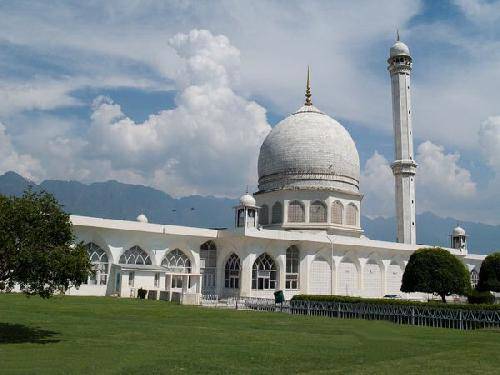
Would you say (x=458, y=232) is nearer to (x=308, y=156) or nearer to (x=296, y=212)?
(x=308, y=156)

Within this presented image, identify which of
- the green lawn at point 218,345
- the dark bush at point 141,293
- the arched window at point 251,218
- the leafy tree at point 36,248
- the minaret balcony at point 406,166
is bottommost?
the green lawn at point 218,345

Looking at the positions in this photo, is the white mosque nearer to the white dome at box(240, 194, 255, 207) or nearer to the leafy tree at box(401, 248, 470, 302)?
the white dome at box(240, 194, 255, 207)

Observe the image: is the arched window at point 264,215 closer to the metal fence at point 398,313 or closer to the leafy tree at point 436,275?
the leafy tree at point 436,275

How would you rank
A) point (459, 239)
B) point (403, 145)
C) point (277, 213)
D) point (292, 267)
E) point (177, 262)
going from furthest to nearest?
1. point (459, 239)
2. point (403, 145)
3. point (277, 213)
4. point (292, 267)
5. point (177, 262)

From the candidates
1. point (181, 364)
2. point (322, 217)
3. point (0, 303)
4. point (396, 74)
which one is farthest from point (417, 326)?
point (396, 74)

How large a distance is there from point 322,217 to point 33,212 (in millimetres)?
38418

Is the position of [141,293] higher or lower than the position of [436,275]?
lower

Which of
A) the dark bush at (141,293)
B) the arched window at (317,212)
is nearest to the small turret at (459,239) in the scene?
the arched window at (317,212)

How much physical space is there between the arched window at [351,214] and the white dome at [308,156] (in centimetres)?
169

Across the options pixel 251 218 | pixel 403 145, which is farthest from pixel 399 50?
pixel 251 218

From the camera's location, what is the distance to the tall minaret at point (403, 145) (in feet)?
188

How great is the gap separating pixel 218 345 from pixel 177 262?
28.8 meters

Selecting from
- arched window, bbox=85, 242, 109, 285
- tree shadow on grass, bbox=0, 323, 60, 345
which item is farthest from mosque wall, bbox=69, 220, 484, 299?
tree shadow on grass, bbox=0, 323, 60, 345

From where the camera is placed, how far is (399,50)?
59.6m
